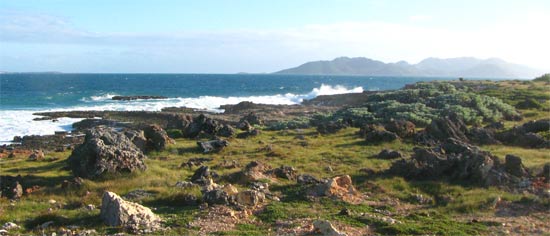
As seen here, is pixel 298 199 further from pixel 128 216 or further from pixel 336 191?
pixel 128 216

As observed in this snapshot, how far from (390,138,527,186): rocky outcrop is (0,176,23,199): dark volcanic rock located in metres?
13.3

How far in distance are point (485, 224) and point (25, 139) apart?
122 ft

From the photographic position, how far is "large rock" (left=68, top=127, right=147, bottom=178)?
1864cm

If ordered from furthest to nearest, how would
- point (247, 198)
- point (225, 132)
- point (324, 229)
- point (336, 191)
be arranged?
point (225, 132), point (336, 191), point (247, 198), point (324, 229)

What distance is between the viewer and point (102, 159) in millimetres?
18844

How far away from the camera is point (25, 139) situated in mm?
40469

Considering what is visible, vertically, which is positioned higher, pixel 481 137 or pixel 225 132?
pixel 481 137

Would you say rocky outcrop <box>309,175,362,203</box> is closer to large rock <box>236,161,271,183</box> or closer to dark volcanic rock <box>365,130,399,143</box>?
large rock <box>236,161,271,183</box>

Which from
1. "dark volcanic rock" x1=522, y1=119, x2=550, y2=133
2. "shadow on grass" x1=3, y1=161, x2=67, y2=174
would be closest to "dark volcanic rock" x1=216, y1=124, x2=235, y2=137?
"shadow on grass" x1=3, y1=161, x2=67, y2=174

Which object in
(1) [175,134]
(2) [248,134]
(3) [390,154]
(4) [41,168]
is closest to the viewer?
(4) [41,168]

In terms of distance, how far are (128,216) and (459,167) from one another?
12165 mm

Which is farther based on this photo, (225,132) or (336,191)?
(225,132)

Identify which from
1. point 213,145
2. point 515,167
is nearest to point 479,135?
point 515,167

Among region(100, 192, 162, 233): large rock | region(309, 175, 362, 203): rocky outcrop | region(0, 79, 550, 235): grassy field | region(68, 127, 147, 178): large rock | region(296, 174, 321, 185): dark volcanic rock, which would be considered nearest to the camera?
region(100, 192, 162, 233): large rock
